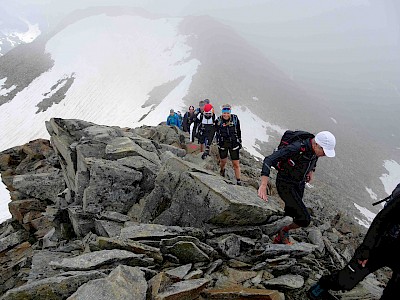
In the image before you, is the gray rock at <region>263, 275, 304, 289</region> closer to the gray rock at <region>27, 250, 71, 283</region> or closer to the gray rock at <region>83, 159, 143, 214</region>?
the gray rock at <region>27, 250, 71, 283</region>

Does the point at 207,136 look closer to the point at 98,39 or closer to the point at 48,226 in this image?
the point at 48,226

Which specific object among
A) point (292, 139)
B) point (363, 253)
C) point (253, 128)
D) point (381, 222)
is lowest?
point (253, 128)

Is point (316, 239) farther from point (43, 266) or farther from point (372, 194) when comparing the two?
point (372, 194)

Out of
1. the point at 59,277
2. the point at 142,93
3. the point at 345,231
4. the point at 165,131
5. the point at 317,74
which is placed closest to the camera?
the point at 59,277

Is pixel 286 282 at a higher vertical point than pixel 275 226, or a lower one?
lower

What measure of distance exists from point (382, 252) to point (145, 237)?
4.57m

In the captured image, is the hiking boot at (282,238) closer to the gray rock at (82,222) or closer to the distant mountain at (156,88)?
the gray rock at (82,222)

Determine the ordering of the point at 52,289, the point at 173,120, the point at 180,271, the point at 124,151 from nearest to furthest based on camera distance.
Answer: the point at 52,289
the point at 180,271
the point at 124,151
the point at 173,120

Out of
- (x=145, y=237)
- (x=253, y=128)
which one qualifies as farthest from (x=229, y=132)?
(x=253, y=128)

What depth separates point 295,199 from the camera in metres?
7.38

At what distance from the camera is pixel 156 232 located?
694cm

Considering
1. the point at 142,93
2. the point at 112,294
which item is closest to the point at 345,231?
the point at 112,294

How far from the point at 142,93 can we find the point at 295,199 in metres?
52.7

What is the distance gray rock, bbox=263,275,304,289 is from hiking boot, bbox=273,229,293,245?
1371 mm
